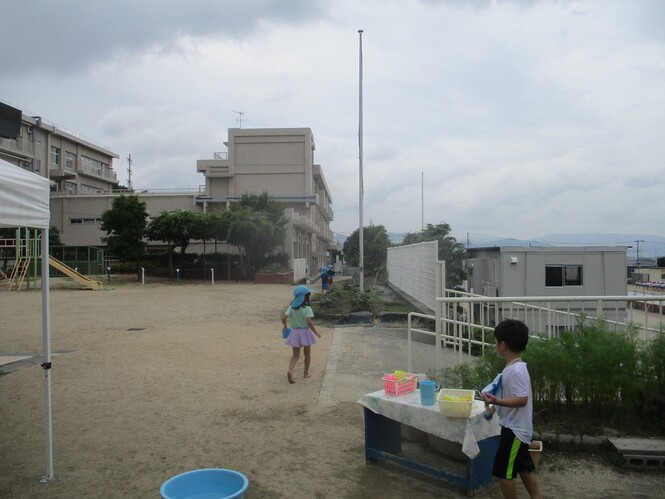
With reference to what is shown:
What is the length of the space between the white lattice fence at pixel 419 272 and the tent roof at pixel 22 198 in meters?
→ 8.47

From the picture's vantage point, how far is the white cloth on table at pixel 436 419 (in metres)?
3.86

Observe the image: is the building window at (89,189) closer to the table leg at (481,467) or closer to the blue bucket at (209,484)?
the blue bucket at (209,484)

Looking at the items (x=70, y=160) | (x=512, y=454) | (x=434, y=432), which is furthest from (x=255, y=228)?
(x=70, y=160)

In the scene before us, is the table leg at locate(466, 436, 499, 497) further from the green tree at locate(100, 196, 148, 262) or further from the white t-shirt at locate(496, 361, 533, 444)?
the green tree at locate(100, 196, 148, 262)

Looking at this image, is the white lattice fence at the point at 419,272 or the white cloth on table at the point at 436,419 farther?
the white lattice fence at the point at 419,272

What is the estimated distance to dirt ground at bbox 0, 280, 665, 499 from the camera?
4.21 metres

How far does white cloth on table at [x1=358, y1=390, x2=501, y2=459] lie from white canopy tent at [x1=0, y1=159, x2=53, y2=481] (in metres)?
2.64

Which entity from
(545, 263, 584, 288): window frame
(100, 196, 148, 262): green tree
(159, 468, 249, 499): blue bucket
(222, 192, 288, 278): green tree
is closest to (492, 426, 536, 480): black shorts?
(159, 468, 249, 499): blue bucket

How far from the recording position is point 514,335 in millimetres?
3512

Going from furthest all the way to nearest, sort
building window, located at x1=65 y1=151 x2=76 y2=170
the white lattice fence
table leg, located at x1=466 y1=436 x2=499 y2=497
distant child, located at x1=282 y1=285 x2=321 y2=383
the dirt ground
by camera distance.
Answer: building window, located at x1=65 y1=151 x2=76 y2=170, the white lattice fence, distant child, located at x1=282 y1=285 x2=321 y2=383, the dirt ground, table leg, located at x1=466 y1=436 x2=499 y2=497

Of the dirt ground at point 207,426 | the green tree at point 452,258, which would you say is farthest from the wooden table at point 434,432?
the green tree at point 452,258

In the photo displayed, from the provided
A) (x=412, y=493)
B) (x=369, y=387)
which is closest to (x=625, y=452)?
(x=412, y=493)

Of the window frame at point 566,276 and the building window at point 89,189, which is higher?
the building window at point 89,189

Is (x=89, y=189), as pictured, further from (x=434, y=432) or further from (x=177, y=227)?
(x=434, y=432)
